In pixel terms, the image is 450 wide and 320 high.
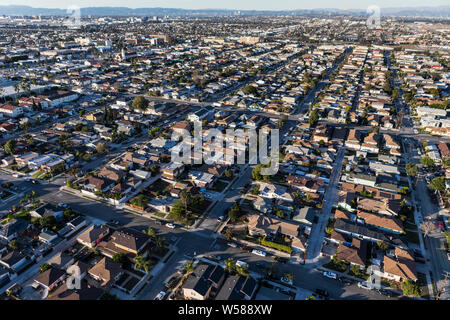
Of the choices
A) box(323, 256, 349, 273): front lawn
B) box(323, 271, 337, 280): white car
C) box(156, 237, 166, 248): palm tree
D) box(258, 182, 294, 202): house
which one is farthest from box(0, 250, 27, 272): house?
box(323, 256, 349, 273): front lawn

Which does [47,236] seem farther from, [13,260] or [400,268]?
[400,268]

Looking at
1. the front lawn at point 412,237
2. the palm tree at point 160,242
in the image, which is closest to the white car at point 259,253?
the palm tree at point 160,242

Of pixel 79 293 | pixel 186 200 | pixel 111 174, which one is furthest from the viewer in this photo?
pixel 111 174

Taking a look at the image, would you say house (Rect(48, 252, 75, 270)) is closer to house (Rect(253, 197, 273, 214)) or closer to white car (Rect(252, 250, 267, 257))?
white car (Rect(252, 250, 267, 257))

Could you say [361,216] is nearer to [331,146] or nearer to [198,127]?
[331,146]

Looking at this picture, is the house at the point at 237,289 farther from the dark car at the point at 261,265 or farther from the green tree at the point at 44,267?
the green tree at the point at 44,267

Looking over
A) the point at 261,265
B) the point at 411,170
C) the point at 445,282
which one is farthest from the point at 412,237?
the point at 261,265

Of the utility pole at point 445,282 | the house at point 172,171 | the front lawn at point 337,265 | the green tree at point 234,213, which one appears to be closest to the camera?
the utility pole at point 445,282
